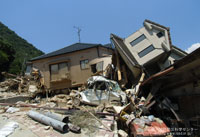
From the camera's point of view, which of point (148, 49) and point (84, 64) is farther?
point (84, 64)

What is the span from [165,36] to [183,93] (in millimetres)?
6657

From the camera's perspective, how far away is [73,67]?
12828mm

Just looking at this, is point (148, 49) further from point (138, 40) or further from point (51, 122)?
point (51, 122)

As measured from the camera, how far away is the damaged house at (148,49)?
27.5 ft

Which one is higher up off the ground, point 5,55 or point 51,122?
point 5,55

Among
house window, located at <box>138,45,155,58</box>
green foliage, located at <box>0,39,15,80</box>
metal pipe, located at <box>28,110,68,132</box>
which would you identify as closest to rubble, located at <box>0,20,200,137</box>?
metal pipe, located at <box>28,110,68,132</box>

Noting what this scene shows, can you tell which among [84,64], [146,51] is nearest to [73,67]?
[84,64]

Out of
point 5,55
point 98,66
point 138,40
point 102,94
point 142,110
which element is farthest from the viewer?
point 5,55

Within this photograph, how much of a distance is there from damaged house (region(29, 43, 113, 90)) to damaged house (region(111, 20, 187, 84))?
3.01 meters

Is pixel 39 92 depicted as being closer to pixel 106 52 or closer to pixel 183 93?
pixel 106 52

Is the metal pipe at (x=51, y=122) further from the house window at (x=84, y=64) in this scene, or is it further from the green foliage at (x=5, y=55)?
the green foliage at (x=5, y=55)

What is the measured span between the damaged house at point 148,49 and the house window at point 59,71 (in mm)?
6775

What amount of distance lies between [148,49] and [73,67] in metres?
8.46

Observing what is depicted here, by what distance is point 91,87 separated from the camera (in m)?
7.43
